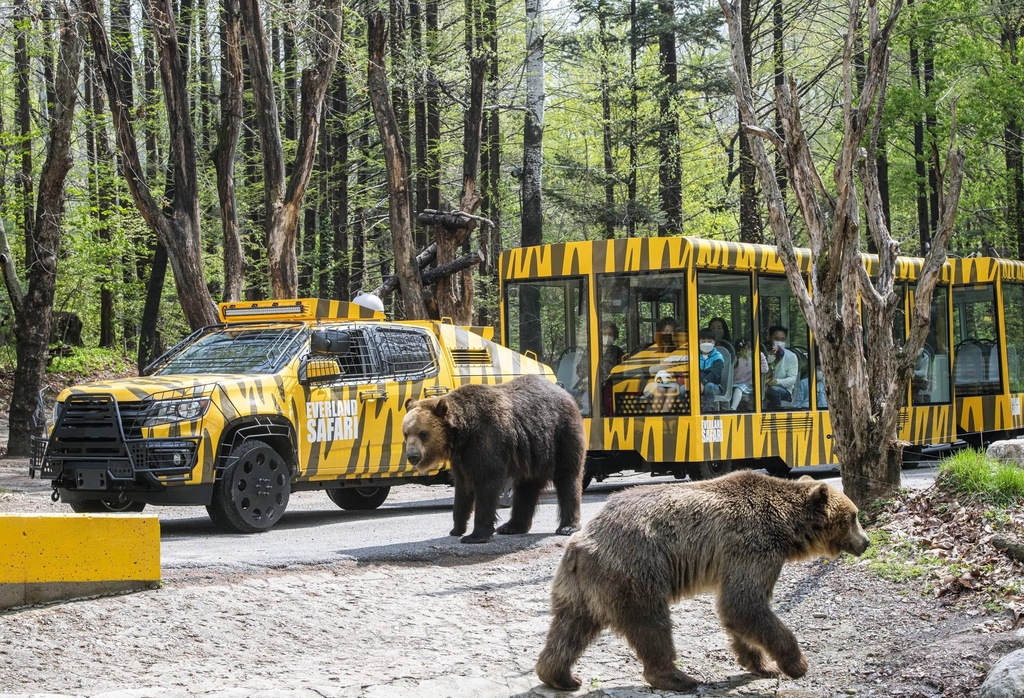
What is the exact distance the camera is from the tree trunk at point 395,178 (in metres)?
20.6

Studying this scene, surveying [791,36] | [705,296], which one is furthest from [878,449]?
[791,36]

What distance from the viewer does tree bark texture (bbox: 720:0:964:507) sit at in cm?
989

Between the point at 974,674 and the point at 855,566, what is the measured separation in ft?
9.33

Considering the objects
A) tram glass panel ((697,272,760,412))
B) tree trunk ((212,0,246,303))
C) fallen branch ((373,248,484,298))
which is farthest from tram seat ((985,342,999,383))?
tree trunk ((212,0,246,303))

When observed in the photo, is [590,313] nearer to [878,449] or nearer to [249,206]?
[878,449]

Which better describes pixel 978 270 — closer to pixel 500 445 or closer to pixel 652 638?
pixel 500 445

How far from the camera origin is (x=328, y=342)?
11.8m

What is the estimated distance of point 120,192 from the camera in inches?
1430

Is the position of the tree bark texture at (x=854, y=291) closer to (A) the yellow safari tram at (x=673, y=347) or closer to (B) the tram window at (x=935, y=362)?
(A) the yellow safari tram at (x=673, y=347)

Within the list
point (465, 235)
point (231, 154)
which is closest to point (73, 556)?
point (231, 154)

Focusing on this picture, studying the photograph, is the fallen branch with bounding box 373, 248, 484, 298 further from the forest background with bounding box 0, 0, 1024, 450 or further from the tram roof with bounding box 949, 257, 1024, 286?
the tram roof with bounding box 949, 257, 1024, 286

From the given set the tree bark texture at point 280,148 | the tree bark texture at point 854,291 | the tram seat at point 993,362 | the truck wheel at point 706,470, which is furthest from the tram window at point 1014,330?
the tree bark texture at point 280,148

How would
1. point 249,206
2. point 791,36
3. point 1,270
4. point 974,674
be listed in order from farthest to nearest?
point 249,206 → point 791,36 → point 1,270 → point 974,674

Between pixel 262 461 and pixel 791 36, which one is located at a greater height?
pixel 791 36
